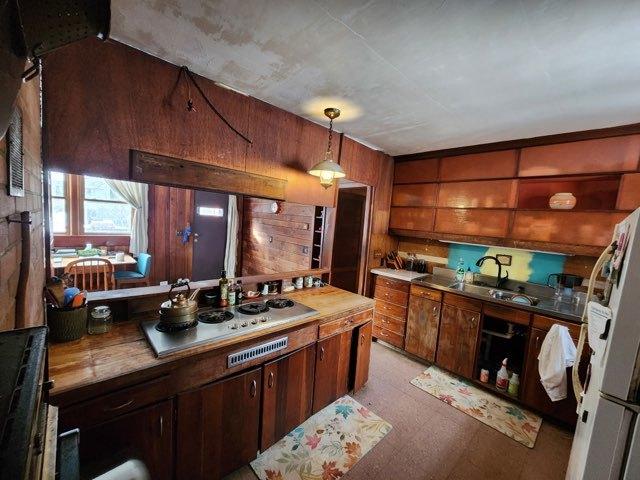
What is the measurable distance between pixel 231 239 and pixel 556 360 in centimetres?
433

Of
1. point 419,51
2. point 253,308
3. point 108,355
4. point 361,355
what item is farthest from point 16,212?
point 361,355

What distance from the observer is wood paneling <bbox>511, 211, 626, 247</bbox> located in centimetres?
217

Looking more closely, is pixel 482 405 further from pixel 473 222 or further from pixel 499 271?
pixel 473 222

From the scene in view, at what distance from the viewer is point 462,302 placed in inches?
102

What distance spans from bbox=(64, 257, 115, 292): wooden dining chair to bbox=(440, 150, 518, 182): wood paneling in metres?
4.12

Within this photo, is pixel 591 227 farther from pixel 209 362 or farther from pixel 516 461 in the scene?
pixel 209 362

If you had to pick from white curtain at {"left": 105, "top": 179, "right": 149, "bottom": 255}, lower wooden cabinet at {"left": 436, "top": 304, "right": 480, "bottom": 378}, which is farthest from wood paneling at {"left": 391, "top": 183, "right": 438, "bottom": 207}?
white curtain at {"left": 105, "top": 179, "right": 149, "bottom": 255}

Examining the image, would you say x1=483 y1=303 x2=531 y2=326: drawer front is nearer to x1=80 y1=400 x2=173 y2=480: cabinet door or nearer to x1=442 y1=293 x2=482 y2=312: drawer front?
x1=442 y1=293 x2=482 y2=312: drawer front

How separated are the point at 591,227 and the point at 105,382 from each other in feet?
11.3

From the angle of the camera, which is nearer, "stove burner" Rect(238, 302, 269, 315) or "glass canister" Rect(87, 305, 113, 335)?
"glass canister" Rect(87, 305, 113, 335)

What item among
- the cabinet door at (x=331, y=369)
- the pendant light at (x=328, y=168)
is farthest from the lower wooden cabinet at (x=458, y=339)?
the pendant light at (x=328, y=168)

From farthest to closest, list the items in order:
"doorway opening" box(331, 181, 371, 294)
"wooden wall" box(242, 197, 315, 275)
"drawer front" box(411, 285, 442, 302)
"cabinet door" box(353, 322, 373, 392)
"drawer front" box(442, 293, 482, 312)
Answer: "doorway opening" box(331, 181, 371, 294)
"wooden wall" box(242, 197, 315, 275)
"drawer front" box(411, 285, 442, 302)
"drawer front" box(442, 293, 482, 312)
"cabinet door" box(353, 322, 373, 392)

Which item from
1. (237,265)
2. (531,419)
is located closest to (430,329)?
(531,419)

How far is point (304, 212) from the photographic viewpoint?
350cm
